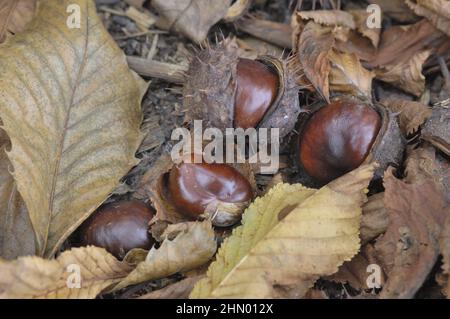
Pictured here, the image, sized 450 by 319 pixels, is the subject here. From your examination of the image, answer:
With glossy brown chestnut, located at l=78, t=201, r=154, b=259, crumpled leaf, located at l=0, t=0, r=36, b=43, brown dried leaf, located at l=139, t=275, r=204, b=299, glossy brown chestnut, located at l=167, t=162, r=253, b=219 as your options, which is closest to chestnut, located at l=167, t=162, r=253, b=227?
glossy brown chestnut, located at l=167, t=162, r=253, b=219

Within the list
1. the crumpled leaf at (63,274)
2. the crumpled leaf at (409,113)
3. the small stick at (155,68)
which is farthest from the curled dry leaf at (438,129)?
the crumpled leaf at (63,274)

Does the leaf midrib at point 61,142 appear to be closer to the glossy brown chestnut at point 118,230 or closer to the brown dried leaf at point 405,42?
the glossy brown chestnut at point 118,230

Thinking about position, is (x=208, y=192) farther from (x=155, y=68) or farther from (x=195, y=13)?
(x=195, y=13)

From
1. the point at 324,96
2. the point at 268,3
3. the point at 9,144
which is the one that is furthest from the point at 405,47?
the point at 9,144

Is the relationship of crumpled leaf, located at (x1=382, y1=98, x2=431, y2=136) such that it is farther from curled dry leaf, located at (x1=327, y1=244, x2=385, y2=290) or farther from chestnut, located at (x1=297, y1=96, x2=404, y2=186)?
curled dry leaf, located at (x1=327, y1=244, x2=385, y2=290)

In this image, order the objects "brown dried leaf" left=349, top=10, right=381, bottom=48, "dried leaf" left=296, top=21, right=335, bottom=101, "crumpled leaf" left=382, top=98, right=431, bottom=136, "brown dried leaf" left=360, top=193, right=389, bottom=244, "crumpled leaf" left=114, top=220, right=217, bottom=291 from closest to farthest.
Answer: "crumpled leaf" left=114, top=220, right=217, bottom=291, "brown dried leaf" left=360, top=193, right=389, bottom=244, "crumpled leaf" left=382, top=98, right=431, bottom=136, "dried leaf" left=296, top=21, right=335, bottom=101, "brown dried leaf" left=349, top=10, right=381, bottom=48
